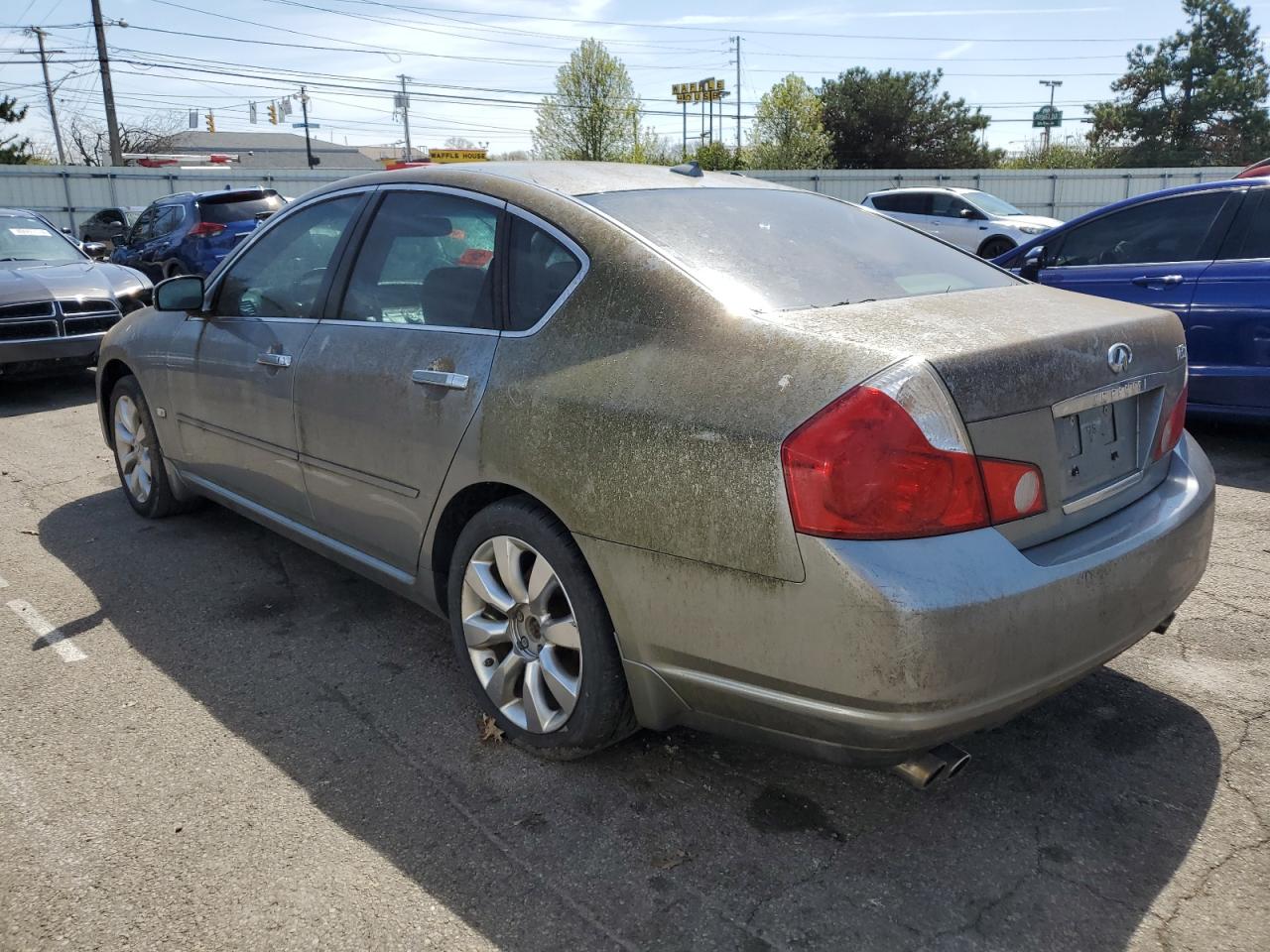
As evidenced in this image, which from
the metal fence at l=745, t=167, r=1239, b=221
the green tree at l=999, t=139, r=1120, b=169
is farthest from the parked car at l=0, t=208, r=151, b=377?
the green tree at l=999, t=139, r=1120, b=169

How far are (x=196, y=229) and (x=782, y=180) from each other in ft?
67.7

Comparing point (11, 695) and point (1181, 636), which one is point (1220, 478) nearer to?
point (1181, 636)

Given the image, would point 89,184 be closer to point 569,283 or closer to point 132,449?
point 132,449

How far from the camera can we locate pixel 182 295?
4.32m

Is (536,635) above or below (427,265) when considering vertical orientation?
below

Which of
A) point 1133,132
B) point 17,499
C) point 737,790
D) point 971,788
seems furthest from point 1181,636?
point 1133,132

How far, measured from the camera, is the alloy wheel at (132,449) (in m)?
5.07

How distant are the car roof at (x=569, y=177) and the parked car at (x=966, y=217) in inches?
590

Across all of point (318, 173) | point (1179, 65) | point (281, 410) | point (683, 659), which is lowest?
point (683, 659)

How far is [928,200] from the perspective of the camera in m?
19.3

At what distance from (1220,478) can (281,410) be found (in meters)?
4.81

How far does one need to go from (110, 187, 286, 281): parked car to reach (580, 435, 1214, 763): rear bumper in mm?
13599

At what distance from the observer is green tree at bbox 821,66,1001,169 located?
5856 cm

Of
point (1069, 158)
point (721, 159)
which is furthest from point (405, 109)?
point (1069, 158)
